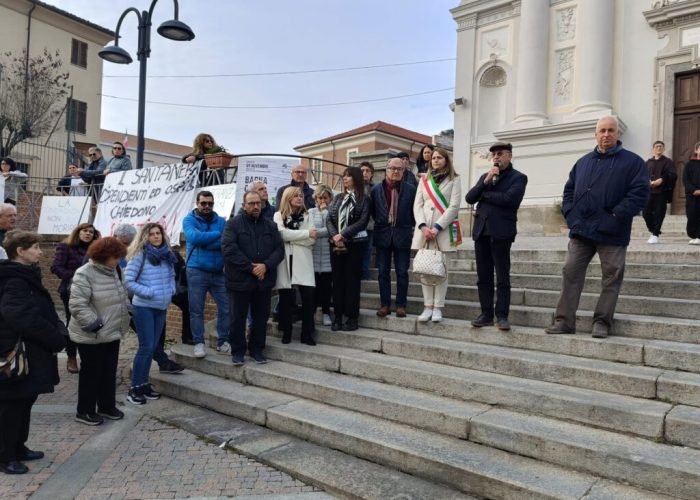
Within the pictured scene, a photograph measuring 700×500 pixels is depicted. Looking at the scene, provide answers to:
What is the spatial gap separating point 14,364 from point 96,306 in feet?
3.46

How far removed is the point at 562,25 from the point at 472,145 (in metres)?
3.55

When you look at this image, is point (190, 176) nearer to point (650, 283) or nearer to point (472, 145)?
point (650, 283)

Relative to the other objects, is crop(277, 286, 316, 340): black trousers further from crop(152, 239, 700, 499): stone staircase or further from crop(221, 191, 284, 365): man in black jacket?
crop(221, 191, 284, 365): man in black jacket

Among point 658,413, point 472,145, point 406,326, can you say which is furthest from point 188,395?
point 472,145

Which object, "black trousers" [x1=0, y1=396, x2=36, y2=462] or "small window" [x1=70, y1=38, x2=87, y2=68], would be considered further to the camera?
"small window" [x1=70, y1=38, x2=87, y2=68]

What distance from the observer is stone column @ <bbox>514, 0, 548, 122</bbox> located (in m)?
13.0

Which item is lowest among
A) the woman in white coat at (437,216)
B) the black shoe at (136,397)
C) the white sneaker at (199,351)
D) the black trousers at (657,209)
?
the black shoe at (136,397)

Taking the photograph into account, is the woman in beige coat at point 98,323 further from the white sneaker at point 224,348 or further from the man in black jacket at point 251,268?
the white sneaker at point 224,348

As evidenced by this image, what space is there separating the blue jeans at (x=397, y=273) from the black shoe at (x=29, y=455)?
3465 millimetres

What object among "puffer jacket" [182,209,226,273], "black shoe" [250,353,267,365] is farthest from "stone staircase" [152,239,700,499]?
"puffer jacket" [182,209,226,273]

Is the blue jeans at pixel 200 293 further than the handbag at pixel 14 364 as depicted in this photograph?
Yes

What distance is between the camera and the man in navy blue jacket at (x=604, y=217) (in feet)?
14.9

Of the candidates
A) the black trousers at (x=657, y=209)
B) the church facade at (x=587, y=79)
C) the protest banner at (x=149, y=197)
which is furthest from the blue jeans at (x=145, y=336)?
the church facade at (x=587, y=79)

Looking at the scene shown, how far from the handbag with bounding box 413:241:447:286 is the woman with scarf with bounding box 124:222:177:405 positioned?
2521 millimetres
